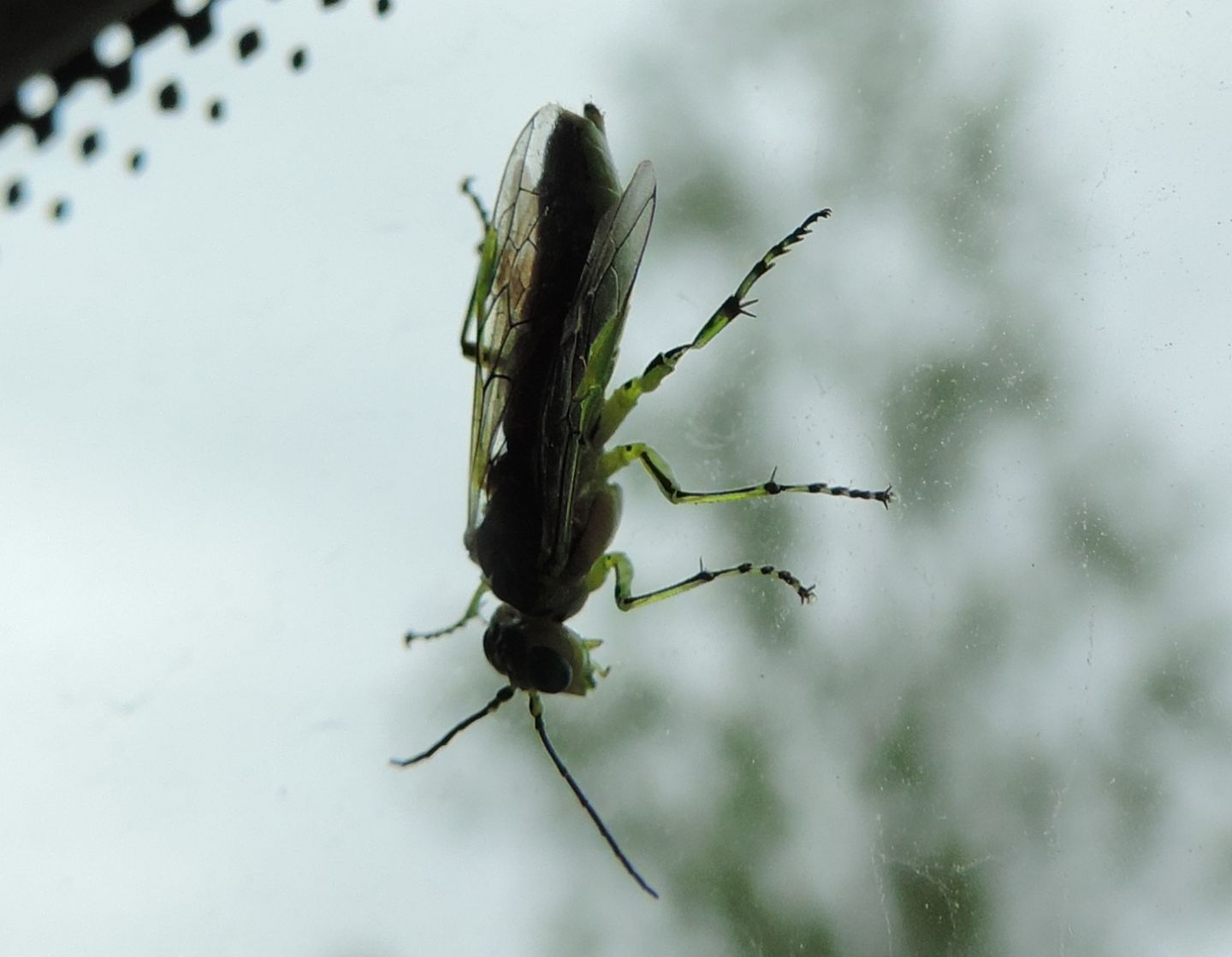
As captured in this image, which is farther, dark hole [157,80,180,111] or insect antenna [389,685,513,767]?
insect antenna [389,685,513,767]

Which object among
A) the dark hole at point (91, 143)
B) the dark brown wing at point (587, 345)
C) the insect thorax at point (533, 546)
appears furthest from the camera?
the insect thorax at point (533, 546)

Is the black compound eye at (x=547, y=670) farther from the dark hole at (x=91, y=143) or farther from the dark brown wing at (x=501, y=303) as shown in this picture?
the dark hole at (x=91, y=143)

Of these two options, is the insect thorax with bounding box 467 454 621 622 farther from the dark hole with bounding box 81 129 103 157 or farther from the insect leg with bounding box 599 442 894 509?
the dark hole with bounding box 81 129 103 157

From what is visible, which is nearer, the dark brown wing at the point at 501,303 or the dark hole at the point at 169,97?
the dark hole at the point at 169,97

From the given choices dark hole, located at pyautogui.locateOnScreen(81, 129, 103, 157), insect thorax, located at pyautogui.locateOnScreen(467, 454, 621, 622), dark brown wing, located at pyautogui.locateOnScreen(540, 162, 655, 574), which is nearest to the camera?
dark hole, located at pyautogui.locateOnScreen(81, 129, 103, 157)

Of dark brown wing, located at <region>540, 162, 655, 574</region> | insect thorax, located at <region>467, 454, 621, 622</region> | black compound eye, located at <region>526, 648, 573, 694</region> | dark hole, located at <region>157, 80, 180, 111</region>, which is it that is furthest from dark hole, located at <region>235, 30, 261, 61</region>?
black compound eye, located at <region>526, 648, 573, 694</region>

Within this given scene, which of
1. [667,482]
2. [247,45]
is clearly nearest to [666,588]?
[667,482]

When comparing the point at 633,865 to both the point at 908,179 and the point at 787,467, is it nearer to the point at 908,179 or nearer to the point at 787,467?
the point at 787,467

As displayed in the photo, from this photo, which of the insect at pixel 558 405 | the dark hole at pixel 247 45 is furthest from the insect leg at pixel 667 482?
the dark hole at pixel 247 45

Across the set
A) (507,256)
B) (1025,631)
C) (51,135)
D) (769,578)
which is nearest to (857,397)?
(769,578)
